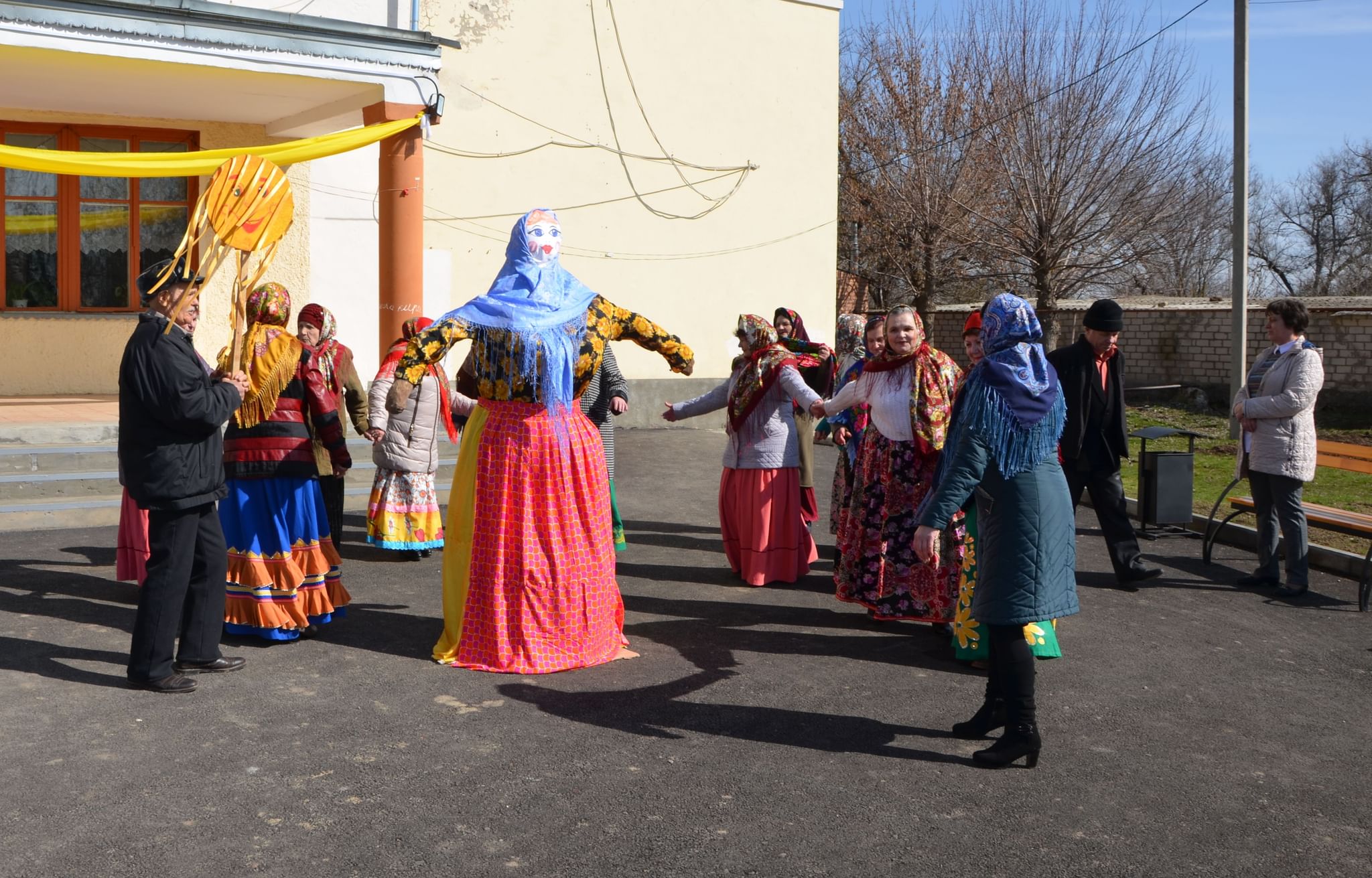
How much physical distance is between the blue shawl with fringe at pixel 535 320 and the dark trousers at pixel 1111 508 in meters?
3.75

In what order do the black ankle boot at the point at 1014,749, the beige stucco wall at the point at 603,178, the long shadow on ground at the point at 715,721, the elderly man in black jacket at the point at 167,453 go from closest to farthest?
1. the black ankle boot at the point at 1014,749
2. the long shadow on ground at the point at 715,721
3. the elderly man in black jacket at the point at 167,453
4. the beige stucco wall at the point at 603,178

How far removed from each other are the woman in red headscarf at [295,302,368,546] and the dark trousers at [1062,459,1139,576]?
4.47m

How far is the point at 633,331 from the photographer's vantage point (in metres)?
5.78

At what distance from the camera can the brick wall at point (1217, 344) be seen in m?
18.7

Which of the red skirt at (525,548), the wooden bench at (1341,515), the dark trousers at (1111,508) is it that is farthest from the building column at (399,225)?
the wooden bench at (1341,515)

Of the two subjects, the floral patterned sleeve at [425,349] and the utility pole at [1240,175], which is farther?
the utility pole at [1240,175]

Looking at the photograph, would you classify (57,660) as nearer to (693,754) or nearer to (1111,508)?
(693,754)

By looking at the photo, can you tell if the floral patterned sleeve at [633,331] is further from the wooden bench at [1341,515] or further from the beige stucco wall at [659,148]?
the beige stucco wall at [659,148]

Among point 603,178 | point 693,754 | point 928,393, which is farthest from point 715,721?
point 603,178

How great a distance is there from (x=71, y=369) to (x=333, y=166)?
361 cm

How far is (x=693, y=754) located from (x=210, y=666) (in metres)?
2.36

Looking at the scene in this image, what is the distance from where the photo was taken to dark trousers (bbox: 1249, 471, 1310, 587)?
7395 millimetres

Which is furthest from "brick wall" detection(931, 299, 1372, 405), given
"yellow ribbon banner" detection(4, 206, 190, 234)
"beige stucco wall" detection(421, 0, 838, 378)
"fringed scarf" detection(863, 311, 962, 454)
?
"yellow ribbon banner" detection(4, 206, 190, 234)

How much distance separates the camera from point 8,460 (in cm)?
931
